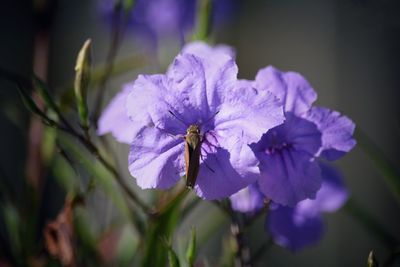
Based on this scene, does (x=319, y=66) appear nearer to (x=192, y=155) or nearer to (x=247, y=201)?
(x=247, y=201)

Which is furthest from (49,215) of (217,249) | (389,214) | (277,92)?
(277,92)

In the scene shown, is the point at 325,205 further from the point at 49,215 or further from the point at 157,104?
the point at 49,215

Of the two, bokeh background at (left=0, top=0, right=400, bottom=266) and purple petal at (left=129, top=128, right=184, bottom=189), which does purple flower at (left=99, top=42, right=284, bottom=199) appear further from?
bokeh background at (left=0, top=0, right=400, bottom=266)

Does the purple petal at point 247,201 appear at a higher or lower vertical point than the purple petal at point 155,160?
lower

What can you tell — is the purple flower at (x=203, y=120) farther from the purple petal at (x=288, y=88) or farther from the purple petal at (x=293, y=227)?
the purple petal at (x=293, y=227)

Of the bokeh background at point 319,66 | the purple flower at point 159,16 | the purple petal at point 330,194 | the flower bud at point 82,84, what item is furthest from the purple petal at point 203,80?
the bokeh background at point 319,66

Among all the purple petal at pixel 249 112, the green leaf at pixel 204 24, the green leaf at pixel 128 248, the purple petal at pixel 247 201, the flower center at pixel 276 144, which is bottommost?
the green leaf at pixel 128 248

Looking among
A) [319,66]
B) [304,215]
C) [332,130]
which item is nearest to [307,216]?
[304,215]
